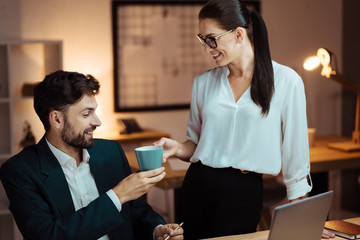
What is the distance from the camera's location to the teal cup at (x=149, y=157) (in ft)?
5.05

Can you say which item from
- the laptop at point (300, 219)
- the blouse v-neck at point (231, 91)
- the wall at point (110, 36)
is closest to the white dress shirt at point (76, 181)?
the blouse v-neck at point (231, 91)

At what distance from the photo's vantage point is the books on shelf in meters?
1.71

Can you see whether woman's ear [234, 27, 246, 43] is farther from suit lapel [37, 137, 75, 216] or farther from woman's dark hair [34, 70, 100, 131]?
suit lapel [37, 137, 75, 216]

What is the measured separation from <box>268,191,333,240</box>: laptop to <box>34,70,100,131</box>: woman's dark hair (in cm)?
86

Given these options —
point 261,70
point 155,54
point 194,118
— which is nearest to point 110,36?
point 155,54

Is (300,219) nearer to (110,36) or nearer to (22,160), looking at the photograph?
(22,160)

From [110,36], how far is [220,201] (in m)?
2.55

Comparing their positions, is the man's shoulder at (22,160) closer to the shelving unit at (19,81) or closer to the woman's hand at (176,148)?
the woman's hand at (176,148)

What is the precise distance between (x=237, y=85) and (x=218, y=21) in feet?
0.94

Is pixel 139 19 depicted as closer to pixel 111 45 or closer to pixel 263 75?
pixel 111 45

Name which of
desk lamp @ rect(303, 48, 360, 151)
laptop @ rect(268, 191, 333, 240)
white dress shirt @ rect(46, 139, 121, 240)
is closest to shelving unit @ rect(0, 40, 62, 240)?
desk lamp @ rect(303, 48, 360, 151)

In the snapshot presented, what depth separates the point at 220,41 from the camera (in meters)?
1.94

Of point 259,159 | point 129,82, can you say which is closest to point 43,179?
point 259,159

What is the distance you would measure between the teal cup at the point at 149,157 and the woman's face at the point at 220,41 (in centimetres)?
56
